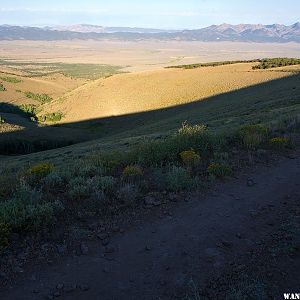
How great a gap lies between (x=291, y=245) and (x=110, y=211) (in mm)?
3033

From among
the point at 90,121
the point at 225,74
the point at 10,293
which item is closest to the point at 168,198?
the point at 10,293

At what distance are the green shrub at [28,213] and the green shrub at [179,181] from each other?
2261 millimetres

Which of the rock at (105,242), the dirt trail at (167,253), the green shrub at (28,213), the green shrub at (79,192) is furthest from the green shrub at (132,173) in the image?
the rock at (105,242)

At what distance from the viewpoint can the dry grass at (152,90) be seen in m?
64.5

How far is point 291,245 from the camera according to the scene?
19.4 ft

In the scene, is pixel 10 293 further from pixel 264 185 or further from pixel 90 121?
pixel 90 121

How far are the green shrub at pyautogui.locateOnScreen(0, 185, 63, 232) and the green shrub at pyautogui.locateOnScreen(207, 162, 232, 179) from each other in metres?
3.49

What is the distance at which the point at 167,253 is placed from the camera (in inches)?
233

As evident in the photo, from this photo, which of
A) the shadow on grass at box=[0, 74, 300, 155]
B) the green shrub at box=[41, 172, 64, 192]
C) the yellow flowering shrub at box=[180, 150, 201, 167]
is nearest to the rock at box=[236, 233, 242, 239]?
the yellow flowering shrub at box=[180, 150, 201, 167]

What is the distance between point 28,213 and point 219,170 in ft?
14.0

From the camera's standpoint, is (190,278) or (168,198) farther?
(168,198)

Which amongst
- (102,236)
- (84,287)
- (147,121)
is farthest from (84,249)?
(147,121)

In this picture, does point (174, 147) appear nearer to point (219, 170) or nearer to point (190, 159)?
point (190, 159)

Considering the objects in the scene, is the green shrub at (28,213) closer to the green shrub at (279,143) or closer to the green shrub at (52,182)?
the green shrub at (52,182)
